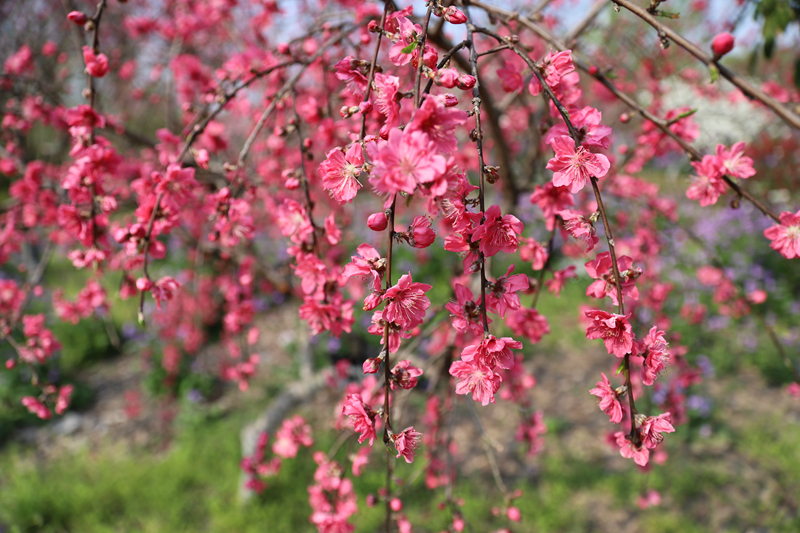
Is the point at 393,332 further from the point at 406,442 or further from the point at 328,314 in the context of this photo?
the point at 328,314

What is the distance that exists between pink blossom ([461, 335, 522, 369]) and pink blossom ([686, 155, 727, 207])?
2.19 ft

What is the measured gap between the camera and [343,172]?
892 mm

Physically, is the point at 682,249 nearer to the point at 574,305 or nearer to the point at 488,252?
the point at 574,305

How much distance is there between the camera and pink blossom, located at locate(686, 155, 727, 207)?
3.53ft

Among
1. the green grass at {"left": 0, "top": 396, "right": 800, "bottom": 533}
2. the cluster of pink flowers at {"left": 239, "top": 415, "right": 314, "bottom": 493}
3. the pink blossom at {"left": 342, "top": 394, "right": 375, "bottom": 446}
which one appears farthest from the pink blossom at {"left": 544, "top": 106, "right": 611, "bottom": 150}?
the green grass at {"left": 0, "top": 396, "right": 800, "bottom": 533}

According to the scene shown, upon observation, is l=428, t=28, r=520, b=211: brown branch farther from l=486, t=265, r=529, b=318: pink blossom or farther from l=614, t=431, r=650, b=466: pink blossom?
l=614, t=431, r=650, b=466: pink blossom

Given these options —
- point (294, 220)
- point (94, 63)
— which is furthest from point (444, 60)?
point (94, 63)

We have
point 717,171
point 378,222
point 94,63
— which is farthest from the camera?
point 94,63

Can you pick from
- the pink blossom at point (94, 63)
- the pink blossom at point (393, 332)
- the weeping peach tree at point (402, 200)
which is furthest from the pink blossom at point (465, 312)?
the pink blossom at point (94, 63)

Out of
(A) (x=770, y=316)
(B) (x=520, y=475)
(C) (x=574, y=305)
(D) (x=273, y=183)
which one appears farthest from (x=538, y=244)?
(A) (x=770, y=316)

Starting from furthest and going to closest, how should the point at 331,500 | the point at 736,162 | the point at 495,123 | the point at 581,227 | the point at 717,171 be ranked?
the point at 495,123 → the point at 331,500 → the point at 736,162 → the point at 717,171 → the point at 581,227

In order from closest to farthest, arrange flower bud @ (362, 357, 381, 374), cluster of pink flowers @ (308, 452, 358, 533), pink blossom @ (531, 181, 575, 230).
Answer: flower bud @ (362, 357, 381, 374) < pink blossom @ (531, 181, 575, 230) < cluster of pink flowers @ (308, 452, 358, 533)

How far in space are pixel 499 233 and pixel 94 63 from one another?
1326mm

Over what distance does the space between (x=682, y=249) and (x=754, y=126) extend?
578 centimetres
